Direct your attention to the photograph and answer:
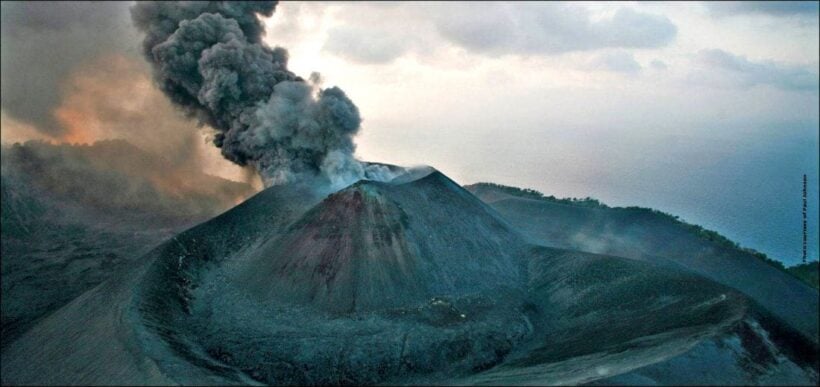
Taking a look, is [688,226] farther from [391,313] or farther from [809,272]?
[391,313]

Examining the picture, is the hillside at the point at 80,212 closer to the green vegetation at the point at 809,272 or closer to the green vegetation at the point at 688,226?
the green vegetation at the point at 688,226

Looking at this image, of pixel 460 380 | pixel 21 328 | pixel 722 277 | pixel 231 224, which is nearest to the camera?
pixel 460 380

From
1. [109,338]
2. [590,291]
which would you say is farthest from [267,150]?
[590,291]

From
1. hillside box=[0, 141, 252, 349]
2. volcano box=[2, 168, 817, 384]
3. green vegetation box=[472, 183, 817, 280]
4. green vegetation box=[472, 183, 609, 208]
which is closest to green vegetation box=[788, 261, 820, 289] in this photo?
green vegetation box=[472, 183, 817, 280]

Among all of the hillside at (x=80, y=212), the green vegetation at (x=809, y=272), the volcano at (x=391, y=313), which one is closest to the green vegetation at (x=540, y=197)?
the volcano at (x=391, y=313)

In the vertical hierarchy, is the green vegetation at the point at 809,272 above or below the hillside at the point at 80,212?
below

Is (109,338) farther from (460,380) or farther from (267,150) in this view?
(267,150)
